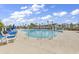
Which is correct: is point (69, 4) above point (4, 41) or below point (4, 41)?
above

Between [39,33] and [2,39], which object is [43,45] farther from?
[2,39]

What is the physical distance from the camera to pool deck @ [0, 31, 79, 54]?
3000 millimetres

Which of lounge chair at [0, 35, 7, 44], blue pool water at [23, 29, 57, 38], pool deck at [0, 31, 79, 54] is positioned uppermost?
blue pool water at [23, 29, 57, 38]

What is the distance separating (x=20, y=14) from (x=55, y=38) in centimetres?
60

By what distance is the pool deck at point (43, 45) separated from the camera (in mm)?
3000

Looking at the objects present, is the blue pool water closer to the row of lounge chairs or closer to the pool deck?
the pool deck

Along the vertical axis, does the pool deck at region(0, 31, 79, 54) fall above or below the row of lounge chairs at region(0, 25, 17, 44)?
below

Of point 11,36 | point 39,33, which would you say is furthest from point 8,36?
point 39,33

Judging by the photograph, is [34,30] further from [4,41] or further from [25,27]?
[4,41]

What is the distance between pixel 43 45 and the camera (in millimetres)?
3018

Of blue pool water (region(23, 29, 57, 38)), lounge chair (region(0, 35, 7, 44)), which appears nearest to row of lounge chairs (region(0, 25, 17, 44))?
lounge chair (region(0, 35, 7, 44))

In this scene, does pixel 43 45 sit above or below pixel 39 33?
below

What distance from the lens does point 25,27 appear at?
10.0 ft
